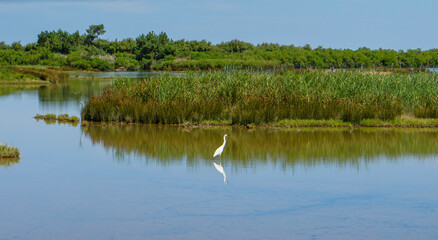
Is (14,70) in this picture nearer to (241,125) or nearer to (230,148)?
(241,125)

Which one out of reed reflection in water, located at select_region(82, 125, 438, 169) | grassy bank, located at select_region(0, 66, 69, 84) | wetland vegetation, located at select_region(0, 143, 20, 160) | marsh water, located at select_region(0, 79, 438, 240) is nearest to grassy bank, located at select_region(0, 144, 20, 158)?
wetland vegetation, located at select_region(0, 143, 20, 160)

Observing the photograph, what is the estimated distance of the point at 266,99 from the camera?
21.2 metres

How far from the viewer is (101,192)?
1133 cm

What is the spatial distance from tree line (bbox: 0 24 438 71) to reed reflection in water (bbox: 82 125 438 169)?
164 feet

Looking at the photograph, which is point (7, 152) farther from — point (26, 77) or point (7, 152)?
point (26, 77)

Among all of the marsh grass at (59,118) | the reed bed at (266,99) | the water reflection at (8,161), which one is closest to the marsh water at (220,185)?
the water reflection at (8,161)

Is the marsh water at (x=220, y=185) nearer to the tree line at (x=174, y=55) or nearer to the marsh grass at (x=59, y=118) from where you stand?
the marsh grass at (x=59, y=118)

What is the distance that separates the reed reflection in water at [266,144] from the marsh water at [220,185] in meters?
0.03

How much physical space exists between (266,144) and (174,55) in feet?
240

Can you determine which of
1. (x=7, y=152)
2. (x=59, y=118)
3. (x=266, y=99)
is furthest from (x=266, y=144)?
(x=59, y=118)

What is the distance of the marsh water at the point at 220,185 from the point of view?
911cm

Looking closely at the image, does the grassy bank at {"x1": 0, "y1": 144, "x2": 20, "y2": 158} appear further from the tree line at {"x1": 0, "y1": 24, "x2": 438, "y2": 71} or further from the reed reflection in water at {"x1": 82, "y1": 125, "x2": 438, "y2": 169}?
the tree line at {"x1": 0, "y1": 24, "x2": 438, "y2": 71}

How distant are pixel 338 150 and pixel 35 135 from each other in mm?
9188

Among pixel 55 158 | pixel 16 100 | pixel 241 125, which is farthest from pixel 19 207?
pixel 16 100
